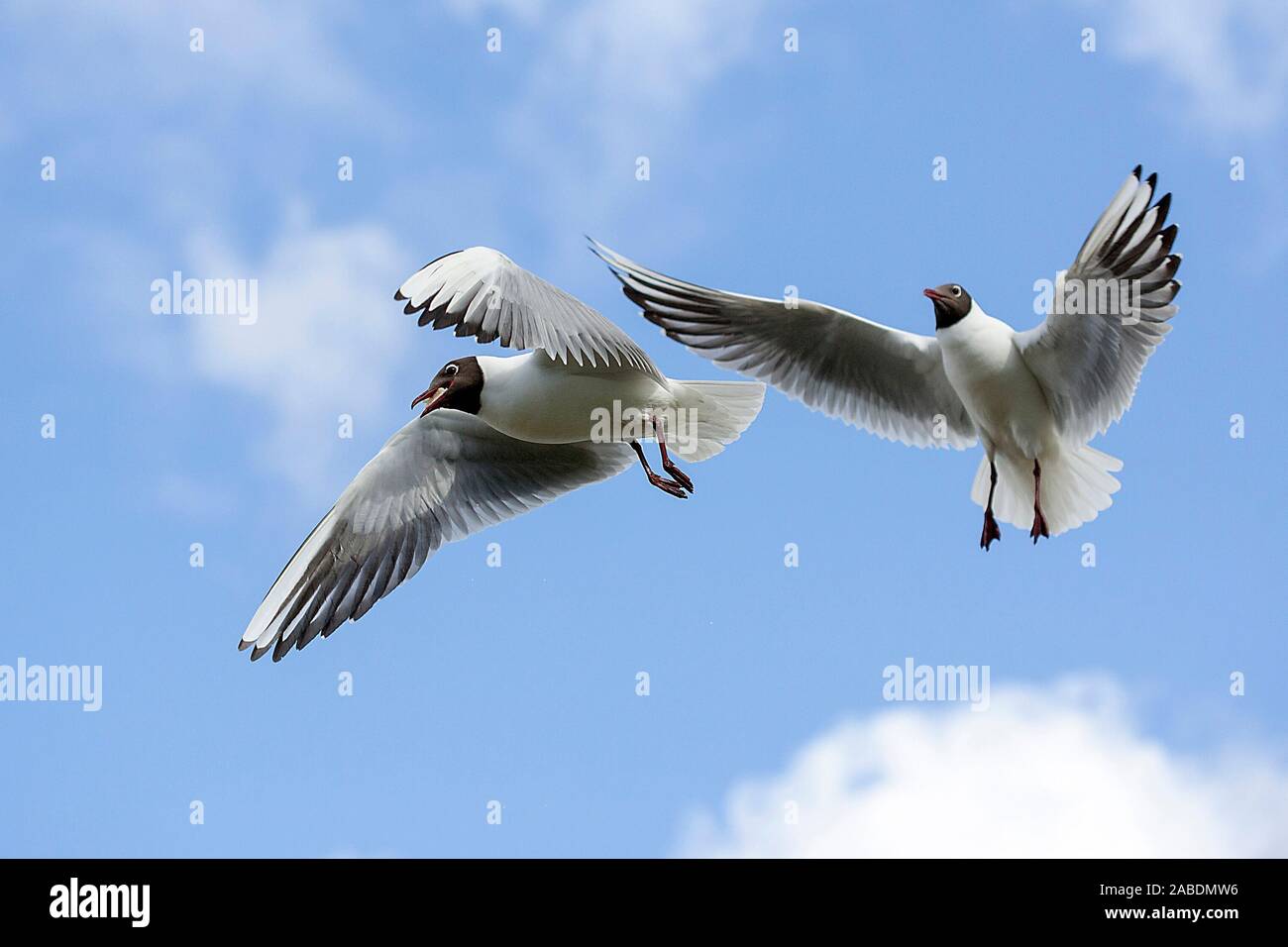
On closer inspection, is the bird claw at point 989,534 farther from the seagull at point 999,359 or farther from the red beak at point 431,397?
the red beak at point 431,397

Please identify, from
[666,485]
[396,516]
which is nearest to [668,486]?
[666,485]

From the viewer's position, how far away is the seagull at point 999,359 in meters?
5.20

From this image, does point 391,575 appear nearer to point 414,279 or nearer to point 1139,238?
point 414,279

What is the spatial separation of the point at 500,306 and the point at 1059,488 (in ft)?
8.18

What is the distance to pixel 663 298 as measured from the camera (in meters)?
5.68

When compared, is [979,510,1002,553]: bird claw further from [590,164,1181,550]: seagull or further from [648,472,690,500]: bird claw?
[648,472,690,500]: bird claw

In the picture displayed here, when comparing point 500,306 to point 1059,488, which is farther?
point 1059,488

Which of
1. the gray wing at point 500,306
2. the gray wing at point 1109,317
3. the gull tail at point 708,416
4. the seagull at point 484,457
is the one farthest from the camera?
the gull tail at point 708,416

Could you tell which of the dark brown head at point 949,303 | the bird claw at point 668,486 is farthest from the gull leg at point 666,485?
the dark brown head at point 949,303

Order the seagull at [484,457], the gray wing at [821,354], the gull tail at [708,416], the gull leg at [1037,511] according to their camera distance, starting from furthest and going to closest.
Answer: the gull leg at [1037,511]
the gray wing at [821,354]
the gull tail at [708,416]
the seagull at [484,457]

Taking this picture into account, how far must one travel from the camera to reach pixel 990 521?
6059 mm

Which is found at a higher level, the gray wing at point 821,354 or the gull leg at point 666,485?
the gray wing at point 821,354

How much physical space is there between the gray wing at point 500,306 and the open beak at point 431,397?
781 millimetres

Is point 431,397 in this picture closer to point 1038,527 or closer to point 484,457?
point 484,457
